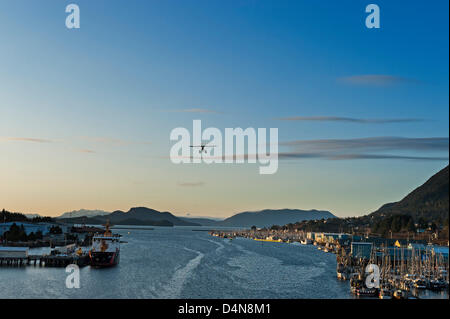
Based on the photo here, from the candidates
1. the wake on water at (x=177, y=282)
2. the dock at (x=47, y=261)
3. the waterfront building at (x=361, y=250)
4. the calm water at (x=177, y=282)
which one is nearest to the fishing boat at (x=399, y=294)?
the calm water at (x=177, y=282)

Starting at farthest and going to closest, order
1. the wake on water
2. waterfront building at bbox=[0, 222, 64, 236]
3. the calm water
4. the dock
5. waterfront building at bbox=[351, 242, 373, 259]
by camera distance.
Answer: waterfront building at bbox=[0, 222, 64, 236] → waterfront building at bbox=[351, 242, 373, 259] → the dock → the calm water → the wake on water

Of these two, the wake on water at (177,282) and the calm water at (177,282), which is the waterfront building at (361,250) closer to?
the calm water at (177,282)

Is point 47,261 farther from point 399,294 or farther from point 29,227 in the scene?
point 29,227

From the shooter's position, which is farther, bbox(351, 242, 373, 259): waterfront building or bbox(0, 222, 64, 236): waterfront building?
bbox(0, 222, 64, 236): waterfront building

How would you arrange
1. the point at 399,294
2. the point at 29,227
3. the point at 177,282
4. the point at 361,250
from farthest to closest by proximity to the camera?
the point at 29,227, the point at 361,250, the point at 177,282, the point at 399,294

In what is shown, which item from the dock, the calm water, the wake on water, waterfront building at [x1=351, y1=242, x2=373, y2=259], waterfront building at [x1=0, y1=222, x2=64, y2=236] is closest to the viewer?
the wake on water

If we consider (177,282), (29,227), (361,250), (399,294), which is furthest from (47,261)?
(29,227)

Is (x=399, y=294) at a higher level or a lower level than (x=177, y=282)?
higher

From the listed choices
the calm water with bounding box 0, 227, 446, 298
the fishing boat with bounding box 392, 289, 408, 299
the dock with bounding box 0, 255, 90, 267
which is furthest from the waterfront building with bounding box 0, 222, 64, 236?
the fishing boat with bounding box 392, 289, 408, 299

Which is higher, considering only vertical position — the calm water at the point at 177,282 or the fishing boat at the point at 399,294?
the fishing boat at the point at 399,294

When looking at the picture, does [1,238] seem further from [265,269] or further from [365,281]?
→ [365,281]

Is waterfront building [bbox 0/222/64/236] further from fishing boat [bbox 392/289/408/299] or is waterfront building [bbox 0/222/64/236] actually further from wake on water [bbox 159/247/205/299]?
fishing boat [bbox 392/289/408/299]
